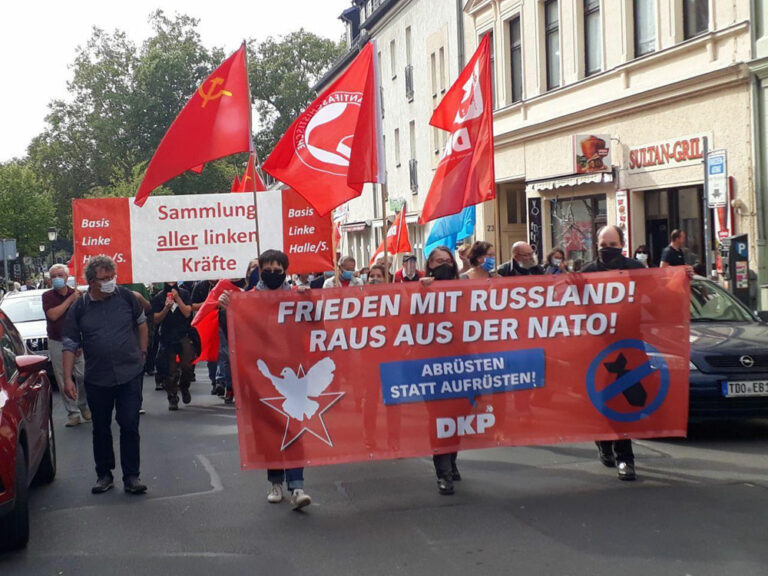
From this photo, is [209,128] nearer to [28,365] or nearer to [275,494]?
[28,365]

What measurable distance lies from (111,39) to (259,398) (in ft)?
234

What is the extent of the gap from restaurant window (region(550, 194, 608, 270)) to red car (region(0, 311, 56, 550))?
17.2 m

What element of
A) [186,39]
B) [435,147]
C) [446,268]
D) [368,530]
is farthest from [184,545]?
[186,39]

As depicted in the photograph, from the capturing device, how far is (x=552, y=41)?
26562 millimetres

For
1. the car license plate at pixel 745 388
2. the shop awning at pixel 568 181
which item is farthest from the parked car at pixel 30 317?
the shop awning at pixel 568 181

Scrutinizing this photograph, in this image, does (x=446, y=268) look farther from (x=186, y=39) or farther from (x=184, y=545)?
(x=186, y=39)

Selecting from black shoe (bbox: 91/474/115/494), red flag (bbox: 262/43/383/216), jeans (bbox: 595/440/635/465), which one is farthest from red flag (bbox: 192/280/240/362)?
jeans (bbox: 595/440/635/465)

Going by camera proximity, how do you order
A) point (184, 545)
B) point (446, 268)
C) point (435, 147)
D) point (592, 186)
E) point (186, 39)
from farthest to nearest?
point (186, 39), point (435, 147), point (592, 186), point (446, 268), point (184, 545)

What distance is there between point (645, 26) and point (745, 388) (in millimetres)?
14445

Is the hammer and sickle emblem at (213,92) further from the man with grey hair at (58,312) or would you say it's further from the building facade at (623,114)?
the building facade at (623,114)

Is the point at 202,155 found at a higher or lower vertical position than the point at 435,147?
lower

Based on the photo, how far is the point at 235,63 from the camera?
1084 cm

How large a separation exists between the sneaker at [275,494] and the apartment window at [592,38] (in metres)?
18.4

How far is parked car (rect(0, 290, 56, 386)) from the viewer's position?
55.6 ft
